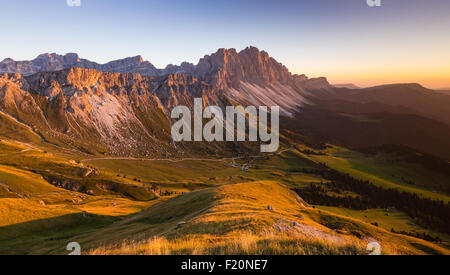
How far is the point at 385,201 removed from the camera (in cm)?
17375

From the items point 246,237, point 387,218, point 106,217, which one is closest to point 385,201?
point 387,218

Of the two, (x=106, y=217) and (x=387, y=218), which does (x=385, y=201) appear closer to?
(x=387, y=218)

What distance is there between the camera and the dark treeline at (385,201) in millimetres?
149462

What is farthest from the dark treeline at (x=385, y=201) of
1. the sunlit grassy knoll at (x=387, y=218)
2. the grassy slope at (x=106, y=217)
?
the grassy slope at (x=106, y=217)

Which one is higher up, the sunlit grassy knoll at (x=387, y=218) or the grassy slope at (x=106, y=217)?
the grassy slope at (x=106, y=217)

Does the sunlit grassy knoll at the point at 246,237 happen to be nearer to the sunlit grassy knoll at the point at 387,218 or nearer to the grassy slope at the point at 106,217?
the grassy slope at the point at 106,217

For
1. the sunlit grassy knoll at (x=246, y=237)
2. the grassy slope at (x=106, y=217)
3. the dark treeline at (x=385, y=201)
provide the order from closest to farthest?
the sunlit grassy knoll at (x=246, y=237), the grassy slope at (x=106, y=217), the dark treeline at (x=385, y=201)

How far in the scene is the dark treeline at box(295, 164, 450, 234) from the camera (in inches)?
5884

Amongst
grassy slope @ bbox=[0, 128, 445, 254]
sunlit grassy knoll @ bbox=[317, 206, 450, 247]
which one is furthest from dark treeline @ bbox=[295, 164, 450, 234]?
grassy slope @ bbox=[0, 128, 445, 254]

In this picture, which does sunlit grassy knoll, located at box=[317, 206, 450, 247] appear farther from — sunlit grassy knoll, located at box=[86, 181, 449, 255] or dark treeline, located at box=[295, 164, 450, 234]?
sunlit grassy knoll, located at box=[86, 181, 449, 255]
